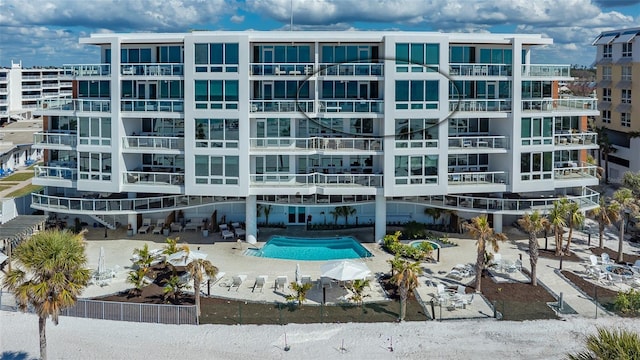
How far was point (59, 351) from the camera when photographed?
2089cm

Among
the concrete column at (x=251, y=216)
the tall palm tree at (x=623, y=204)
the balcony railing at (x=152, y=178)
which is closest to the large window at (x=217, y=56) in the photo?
the balcony railing at (x=152, y=178)

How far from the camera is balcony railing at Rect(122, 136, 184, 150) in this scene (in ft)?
111

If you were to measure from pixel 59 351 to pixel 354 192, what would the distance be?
17768mm

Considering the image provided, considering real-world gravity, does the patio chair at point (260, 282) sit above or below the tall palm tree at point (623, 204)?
below

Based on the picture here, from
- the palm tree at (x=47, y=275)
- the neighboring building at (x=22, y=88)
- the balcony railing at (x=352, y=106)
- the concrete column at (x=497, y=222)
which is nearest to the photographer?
the palm tree at (x=47, y=275)

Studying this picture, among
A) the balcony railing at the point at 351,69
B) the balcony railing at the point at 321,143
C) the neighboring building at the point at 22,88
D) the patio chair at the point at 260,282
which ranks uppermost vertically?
the neighboring building at the point at 22,88

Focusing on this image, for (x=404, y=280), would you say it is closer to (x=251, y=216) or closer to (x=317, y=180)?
(x=317, y=180)

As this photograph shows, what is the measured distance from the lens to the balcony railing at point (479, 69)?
34.0 metres

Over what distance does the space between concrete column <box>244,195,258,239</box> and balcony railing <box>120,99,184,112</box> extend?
6.61 meters

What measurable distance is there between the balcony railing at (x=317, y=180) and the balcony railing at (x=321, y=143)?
5.43 ft

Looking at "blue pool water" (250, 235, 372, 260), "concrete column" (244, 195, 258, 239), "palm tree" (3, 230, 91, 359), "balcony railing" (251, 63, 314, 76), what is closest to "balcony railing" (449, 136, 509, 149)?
"blue pool water" (250, 235, 372, 260)

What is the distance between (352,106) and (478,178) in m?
8.76

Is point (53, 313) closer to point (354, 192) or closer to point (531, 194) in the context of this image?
point (354, 192)

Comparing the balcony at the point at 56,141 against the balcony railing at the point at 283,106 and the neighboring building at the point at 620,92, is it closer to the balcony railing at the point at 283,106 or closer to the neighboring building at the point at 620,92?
the balcony railing at the point at 283,106
